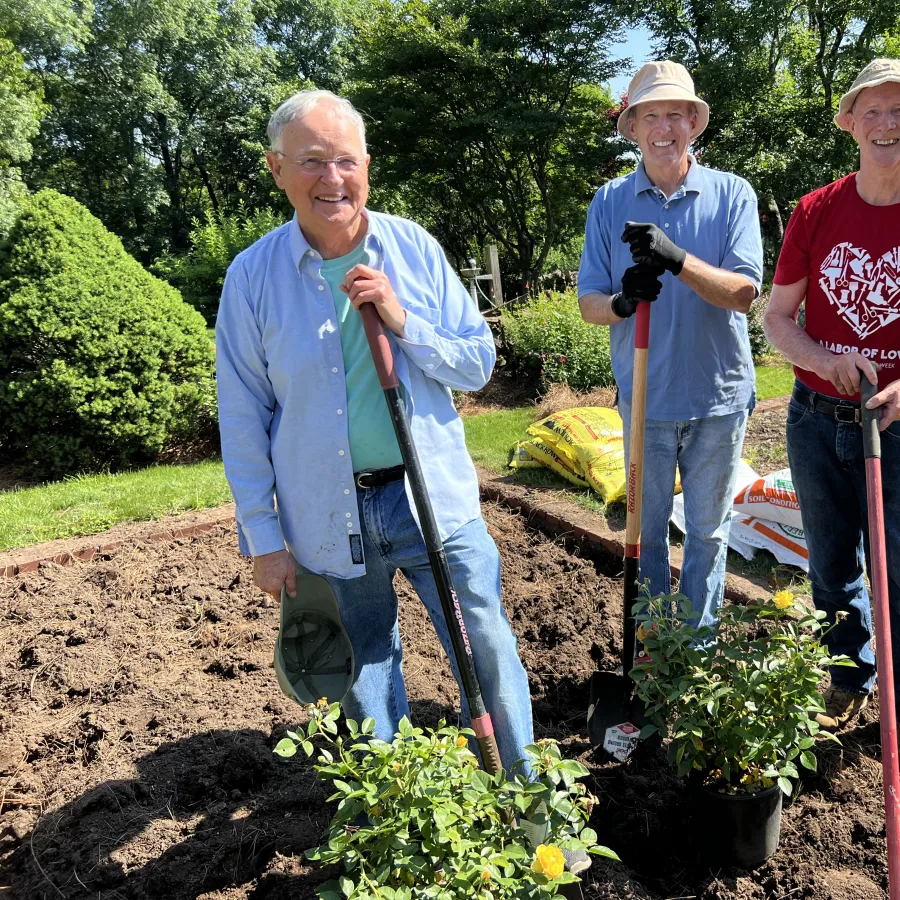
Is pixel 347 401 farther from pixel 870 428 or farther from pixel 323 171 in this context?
pixel 870 428

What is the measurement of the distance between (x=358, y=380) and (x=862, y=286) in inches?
65.1

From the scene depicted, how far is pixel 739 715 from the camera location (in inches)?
83.5

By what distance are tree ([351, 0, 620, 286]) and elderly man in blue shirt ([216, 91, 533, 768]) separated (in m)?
13.9

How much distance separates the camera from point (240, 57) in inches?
904

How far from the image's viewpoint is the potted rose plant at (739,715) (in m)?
2.08

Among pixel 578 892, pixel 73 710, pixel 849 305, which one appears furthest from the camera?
pixel 73 710

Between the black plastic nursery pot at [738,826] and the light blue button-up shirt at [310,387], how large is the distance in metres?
1.11

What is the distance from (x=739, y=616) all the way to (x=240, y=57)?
25.4m

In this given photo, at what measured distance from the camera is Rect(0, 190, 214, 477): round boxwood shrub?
6.82m

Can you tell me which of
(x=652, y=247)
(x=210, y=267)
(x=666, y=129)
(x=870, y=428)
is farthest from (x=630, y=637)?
(x=210, y=267)

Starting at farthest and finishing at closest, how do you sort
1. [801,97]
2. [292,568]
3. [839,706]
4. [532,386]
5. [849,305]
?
[801,97]
[532,386]
[839,706]
[849,305]
[292,568]

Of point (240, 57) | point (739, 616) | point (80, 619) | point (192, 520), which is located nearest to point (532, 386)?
point (192, 520)

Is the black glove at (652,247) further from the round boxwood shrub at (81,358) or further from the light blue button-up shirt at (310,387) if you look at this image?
the round boxwood shrub at (81,358)

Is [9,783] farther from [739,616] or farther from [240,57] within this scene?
[240,57]
